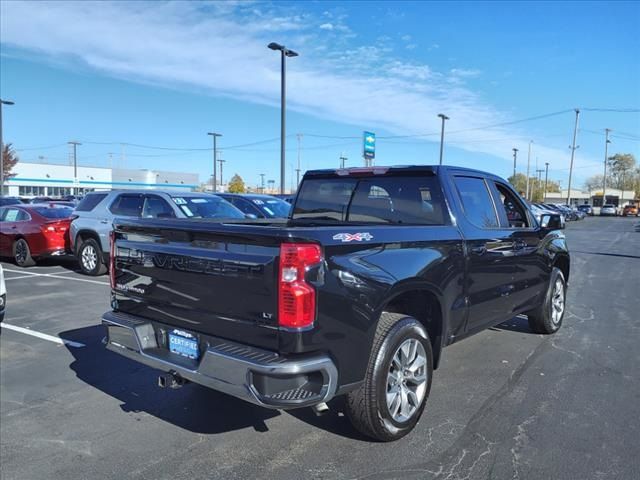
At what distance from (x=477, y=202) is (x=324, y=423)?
8.06 ft

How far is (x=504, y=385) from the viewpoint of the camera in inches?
183

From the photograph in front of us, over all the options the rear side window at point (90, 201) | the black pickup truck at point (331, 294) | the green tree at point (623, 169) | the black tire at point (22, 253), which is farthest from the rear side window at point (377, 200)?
the green tree at point (623, 169)

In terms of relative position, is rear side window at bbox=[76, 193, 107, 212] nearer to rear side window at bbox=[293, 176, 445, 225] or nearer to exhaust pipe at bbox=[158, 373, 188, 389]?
rear side window at bbox=[293, 176, 445, 225]

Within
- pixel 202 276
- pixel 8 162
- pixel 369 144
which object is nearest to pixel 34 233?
pixel 202 276

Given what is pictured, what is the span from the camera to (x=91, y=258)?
35.3 feet

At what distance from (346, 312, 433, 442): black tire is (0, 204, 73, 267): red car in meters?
10.4

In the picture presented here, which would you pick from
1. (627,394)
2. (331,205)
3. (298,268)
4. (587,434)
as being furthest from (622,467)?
(331,205)

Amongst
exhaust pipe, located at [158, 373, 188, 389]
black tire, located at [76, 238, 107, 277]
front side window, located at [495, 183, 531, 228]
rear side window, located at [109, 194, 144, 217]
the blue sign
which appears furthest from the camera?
the blue sign

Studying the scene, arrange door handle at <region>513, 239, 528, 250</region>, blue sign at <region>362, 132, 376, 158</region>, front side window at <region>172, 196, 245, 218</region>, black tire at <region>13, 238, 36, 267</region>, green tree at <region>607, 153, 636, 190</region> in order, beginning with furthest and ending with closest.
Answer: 1. green tree at <region>607, 153, 636, 190</region>
2. blue sign at <region>362, 132, 376, 158</region>
3. black tire at <region>13, 238, 36, 267</region>
4. front side window at <region>172, 196, 245, 218</region>
5. door handle at <region>513, 239, 528, 250</region>

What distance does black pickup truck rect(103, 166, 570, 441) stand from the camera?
2.93 m

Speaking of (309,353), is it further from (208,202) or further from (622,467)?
(208,202)

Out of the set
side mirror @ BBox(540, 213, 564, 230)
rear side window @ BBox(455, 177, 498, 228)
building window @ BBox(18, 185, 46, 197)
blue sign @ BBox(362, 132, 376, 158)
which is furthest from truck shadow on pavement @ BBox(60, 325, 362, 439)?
building window @ BBox(18, 185, 46, 197)

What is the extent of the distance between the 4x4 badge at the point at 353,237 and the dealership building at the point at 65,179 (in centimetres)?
6267

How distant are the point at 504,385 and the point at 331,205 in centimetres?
230
